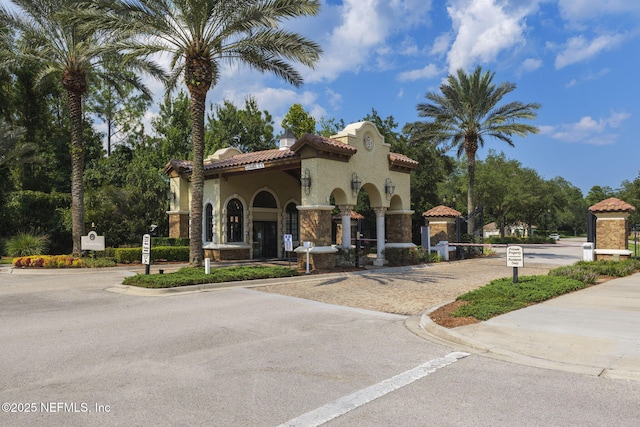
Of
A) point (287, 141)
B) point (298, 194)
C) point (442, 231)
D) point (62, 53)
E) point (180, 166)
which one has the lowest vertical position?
point (442, 231)

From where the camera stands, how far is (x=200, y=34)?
1650 centimetres

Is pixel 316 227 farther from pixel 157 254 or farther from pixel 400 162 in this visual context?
pixel 157 254

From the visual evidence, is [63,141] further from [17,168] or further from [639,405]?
[639,405]

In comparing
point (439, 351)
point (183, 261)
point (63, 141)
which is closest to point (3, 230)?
point (63, 141)

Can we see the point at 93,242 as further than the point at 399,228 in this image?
No

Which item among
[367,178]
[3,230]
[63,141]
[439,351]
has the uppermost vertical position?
[63,141]

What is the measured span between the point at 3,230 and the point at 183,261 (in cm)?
1393

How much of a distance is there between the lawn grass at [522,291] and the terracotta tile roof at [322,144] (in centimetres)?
840

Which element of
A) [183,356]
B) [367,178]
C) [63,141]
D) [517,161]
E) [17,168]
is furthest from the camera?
[517,161]

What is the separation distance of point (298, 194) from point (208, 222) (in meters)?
5.47

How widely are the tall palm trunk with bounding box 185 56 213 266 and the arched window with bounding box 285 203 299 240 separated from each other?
10527 millimetres

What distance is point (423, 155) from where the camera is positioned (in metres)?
36.9

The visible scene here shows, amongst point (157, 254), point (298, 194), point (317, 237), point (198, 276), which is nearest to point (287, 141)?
point (298, 194)

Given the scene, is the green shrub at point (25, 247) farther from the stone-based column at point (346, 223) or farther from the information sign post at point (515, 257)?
the information sign post at point (515, 257)
